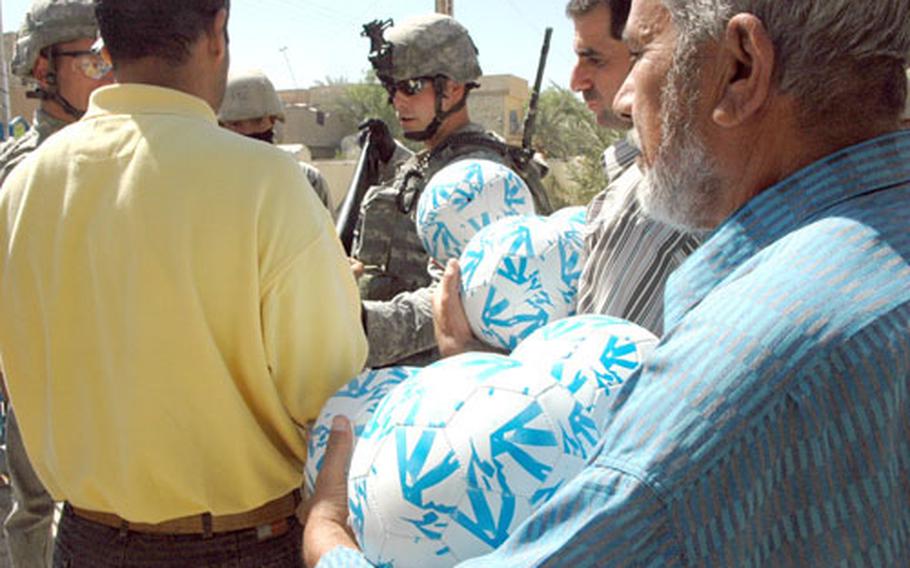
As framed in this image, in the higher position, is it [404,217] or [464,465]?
[464,465]

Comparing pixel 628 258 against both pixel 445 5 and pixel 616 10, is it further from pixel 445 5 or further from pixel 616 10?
pixel 445 5

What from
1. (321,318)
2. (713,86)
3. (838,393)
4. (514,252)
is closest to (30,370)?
(321,318)

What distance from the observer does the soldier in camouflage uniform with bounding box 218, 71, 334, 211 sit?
5.02 meters

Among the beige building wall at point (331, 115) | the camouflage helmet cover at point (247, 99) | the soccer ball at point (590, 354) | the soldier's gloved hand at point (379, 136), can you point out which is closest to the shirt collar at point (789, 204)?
the soccer ball at point (590, 354)

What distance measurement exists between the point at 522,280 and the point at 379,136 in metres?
2.85

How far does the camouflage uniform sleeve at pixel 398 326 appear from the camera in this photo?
2.92 meters

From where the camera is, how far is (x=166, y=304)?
6.11 ft

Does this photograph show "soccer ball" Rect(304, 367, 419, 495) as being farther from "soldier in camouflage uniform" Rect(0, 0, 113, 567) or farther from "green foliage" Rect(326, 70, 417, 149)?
"green foliage" Rect(326, 70, 417, 149)

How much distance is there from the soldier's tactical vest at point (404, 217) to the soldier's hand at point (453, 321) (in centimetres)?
158

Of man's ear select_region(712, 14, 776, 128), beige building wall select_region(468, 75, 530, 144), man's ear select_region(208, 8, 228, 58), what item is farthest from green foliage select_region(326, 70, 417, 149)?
man's ear select_region(712, 14, 776, 128)

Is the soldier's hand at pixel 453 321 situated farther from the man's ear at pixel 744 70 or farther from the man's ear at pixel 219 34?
the man's ear at pixel 744 70

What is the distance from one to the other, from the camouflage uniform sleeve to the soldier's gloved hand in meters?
2.27

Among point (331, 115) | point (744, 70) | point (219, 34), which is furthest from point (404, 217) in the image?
point (331, 115)

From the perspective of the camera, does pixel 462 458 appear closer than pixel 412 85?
Yes
